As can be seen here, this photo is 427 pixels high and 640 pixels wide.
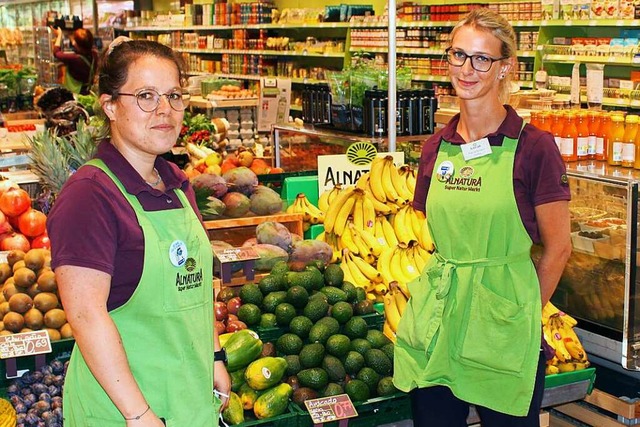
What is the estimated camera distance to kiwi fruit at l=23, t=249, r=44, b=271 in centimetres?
336

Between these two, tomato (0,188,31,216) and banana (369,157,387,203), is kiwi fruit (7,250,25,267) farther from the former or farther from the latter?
banana (369,157,387,203)

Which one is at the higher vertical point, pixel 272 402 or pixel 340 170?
pixel 340 170

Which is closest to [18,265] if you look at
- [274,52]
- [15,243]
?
[15,243]

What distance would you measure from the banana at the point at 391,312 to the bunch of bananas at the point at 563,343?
0.56m

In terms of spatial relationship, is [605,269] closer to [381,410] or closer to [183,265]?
[381,410]

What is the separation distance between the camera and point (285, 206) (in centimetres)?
445

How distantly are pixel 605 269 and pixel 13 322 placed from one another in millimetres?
2214

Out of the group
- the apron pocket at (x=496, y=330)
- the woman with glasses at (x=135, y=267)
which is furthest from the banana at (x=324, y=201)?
the woman with glasses at (x=135, y=267)

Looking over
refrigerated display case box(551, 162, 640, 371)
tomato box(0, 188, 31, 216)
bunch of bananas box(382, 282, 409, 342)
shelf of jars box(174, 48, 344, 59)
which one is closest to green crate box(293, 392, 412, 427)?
bunch of bananas box(382, 282, 409, 342)

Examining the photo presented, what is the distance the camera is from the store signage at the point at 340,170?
14.8 ft

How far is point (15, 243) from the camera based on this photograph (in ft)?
12.5

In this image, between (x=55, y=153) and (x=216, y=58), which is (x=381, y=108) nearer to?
(x=55, y=153)

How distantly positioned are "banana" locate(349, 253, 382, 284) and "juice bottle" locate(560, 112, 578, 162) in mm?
1173

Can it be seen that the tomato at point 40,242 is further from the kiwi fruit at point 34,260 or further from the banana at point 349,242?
the banana at point 349,242
